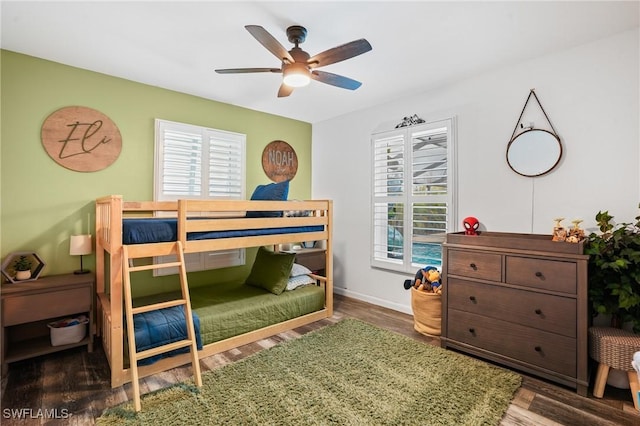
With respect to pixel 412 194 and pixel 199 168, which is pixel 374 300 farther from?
pixel 199 168

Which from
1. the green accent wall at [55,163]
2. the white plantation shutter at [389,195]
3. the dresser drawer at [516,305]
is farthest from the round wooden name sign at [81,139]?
the dresser drawer at [516,305]

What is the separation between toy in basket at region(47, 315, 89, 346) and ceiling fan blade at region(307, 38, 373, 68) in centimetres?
292

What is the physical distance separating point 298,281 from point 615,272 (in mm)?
2753

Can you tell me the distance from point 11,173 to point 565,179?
15.6 ft

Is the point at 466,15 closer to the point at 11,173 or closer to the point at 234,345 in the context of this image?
the point at 234,345

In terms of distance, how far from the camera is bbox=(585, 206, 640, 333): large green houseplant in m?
2.04

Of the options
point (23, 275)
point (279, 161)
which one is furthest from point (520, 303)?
point (23, 275)

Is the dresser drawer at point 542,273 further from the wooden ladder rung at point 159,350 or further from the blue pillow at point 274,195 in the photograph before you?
the wooden ladder rung at point 159,350

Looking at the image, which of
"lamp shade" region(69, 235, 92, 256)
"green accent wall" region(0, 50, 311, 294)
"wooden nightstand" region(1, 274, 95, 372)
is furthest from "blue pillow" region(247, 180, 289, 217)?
"wooden nightstand" region(1, 274, 95, 372)

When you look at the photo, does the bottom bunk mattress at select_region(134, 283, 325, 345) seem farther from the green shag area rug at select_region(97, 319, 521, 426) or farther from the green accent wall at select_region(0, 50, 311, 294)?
the green accent wall at select_region(0, 50, 311, 294)

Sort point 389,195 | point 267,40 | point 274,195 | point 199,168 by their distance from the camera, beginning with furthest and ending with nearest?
1. point 389,195
2. point 199,168
3. point 274,195
4. point 267,40

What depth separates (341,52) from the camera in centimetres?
214

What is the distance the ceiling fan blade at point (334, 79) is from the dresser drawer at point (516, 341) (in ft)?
7.13

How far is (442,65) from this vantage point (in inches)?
115
